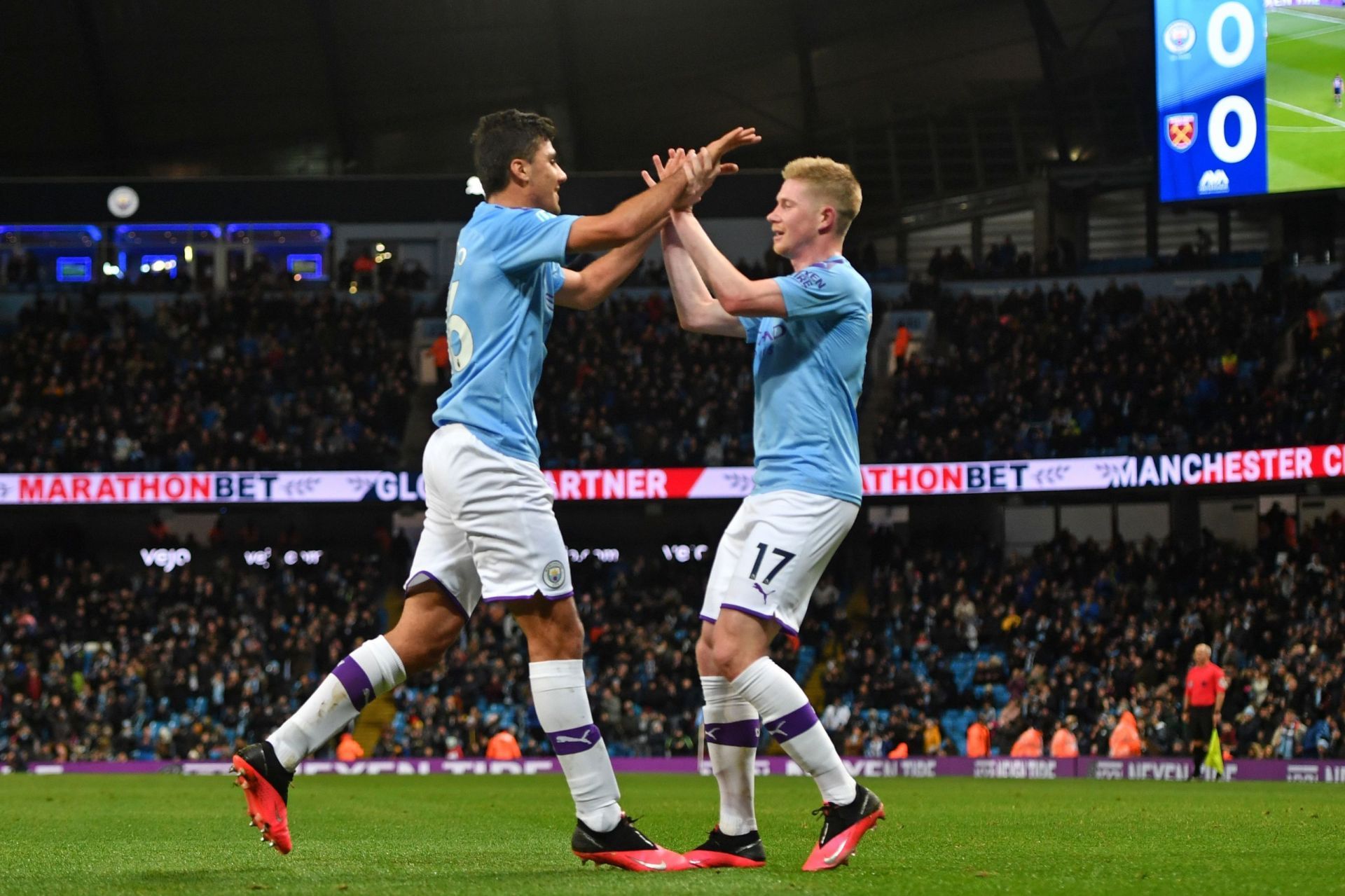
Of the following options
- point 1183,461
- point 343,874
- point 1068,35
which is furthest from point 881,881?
point 1068,35

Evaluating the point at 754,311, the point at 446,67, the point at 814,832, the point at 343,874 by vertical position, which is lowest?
the point at 814,832

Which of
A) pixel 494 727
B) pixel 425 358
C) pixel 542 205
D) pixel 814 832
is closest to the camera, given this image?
pixel 542 205

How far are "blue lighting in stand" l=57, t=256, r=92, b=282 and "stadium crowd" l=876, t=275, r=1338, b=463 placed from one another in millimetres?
22144

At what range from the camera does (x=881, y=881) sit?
5.75 metres

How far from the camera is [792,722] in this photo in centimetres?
653

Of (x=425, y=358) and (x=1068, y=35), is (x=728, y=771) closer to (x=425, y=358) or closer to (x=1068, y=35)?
(x=425, y=358)

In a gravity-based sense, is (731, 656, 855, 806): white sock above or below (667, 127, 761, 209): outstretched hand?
below

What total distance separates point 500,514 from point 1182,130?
25.6 meters

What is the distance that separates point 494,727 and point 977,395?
512 inches

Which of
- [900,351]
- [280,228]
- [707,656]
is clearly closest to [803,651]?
[900,351]

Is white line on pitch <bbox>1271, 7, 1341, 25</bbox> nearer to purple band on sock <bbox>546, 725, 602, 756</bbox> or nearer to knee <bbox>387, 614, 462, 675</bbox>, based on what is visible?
knee <bbox>387, 614, 462, 675</bbox>

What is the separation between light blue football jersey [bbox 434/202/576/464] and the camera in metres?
6.34

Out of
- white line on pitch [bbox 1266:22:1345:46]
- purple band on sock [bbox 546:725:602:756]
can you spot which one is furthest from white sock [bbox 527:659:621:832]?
white line on pitch [bbox 1266:22:1345:46]

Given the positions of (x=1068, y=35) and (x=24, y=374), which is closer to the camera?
(x=24, y=374)
